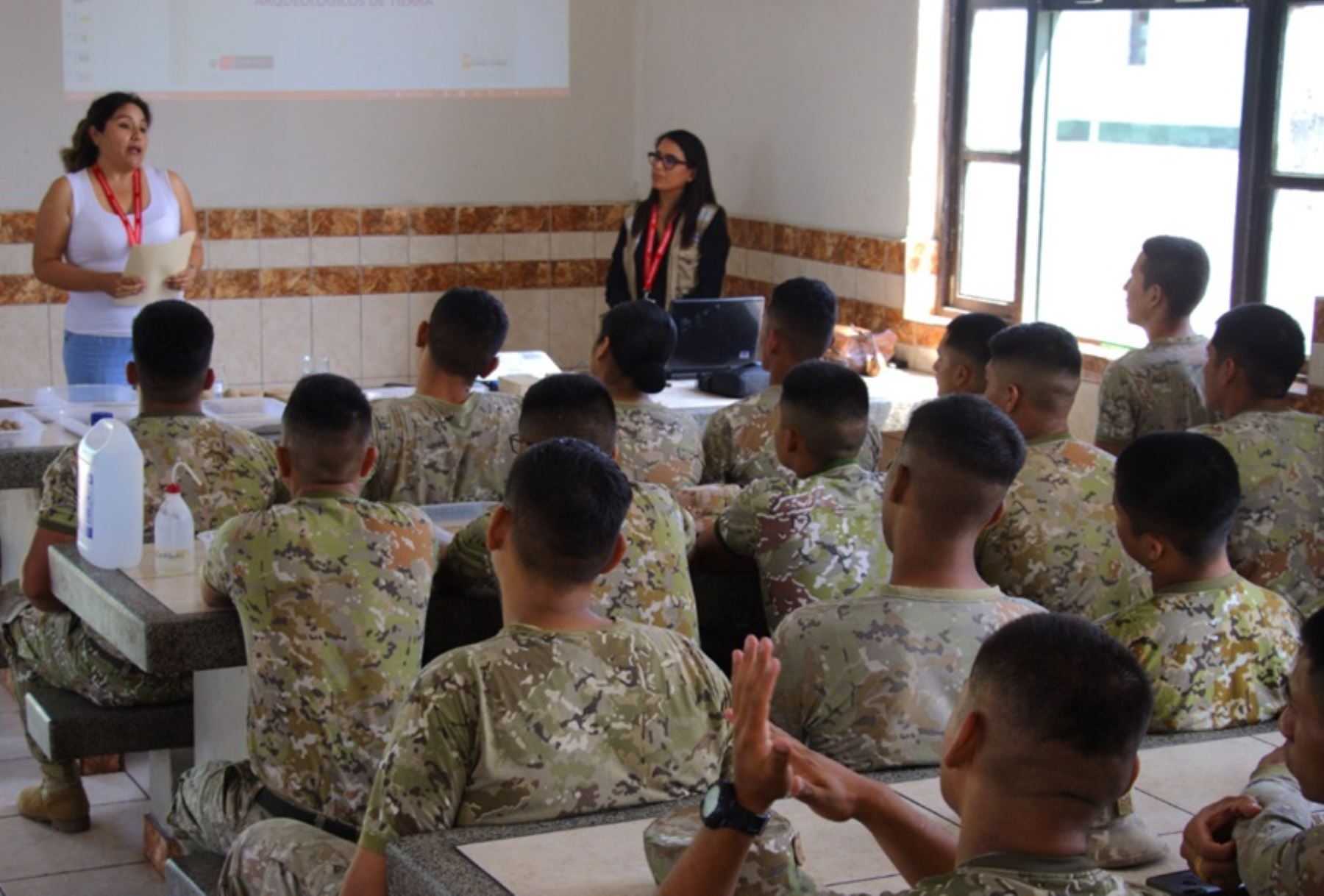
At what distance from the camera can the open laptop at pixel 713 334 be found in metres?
6.62

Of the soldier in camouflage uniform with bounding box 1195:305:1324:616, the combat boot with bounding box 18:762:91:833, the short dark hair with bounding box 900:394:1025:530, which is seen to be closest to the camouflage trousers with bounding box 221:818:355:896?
the short dark hair with bounding box 900:394:1025:530

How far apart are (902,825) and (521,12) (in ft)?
25.0

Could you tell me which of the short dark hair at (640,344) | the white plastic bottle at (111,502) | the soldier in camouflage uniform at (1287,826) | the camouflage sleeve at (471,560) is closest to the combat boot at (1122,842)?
the soldier in camouflage uniform at (1287,826)

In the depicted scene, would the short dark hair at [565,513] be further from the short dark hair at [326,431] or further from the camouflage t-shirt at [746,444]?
the camouflage t-shirt at [746,444]

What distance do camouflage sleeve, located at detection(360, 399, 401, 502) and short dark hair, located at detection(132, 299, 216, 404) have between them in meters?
0.45

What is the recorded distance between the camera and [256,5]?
871 cm

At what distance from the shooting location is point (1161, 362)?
5.43 meters

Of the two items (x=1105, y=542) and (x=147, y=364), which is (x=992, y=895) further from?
(x=147, y=364)

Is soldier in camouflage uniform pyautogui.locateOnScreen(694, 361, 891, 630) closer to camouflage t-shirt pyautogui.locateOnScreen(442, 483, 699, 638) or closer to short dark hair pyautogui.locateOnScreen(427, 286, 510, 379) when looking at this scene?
camouflage t-shirt pyautogui.locateOnScreen(442, 483, 699, 638)

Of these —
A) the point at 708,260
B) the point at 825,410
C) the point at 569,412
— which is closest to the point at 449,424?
the point at 569,412

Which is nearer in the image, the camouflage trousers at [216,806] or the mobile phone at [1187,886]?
the mobile phone at [1187,886]

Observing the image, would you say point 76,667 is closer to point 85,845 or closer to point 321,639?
point 85,845

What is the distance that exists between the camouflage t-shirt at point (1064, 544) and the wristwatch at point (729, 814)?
2120 millimetres

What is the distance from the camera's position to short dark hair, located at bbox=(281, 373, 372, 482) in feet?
11.5
